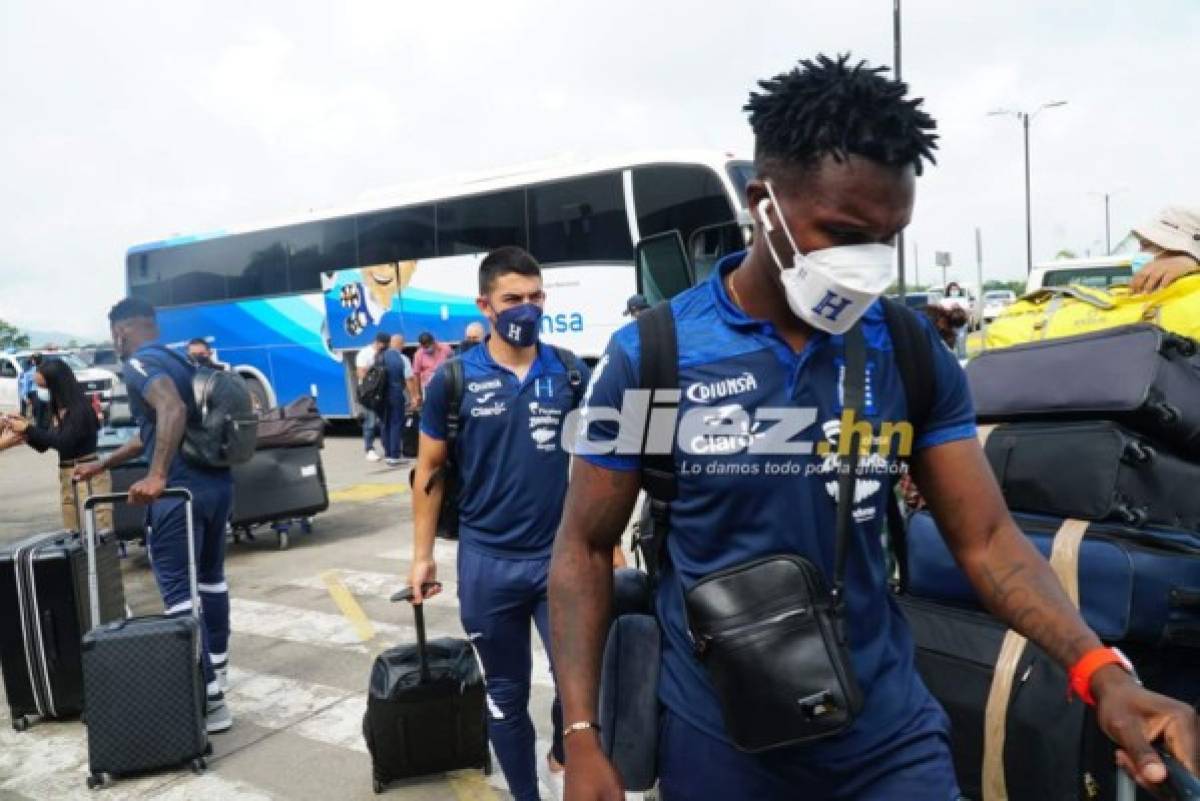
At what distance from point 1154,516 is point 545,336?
12.0m

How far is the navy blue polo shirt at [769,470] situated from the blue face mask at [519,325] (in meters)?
1.74

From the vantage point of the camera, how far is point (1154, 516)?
7.69 feet

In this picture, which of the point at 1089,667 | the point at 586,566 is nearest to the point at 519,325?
the point at 586,566

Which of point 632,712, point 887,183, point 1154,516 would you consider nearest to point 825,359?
point 887,183

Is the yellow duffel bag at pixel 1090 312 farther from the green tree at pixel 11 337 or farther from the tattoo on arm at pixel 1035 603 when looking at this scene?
the green tree at pixel 11 337

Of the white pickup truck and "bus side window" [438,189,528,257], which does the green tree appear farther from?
"bus side window" [438,189,528,257]

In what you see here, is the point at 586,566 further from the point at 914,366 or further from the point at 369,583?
the point at 369,583

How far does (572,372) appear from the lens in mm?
3572

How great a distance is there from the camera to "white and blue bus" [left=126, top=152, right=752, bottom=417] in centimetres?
1322

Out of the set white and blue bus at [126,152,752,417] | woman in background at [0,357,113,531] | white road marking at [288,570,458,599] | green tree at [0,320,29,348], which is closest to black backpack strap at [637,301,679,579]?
white road marking at [288,570,458,599]

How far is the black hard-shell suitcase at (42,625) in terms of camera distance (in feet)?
15.1

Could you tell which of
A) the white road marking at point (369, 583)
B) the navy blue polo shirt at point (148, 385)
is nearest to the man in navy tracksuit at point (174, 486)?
the navy blue polo shirt at point (148, 385)

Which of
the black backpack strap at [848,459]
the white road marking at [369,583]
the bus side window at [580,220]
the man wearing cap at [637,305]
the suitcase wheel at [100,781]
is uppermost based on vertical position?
the bus side window at [580,220]

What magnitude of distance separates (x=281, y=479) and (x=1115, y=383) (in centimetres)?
743
